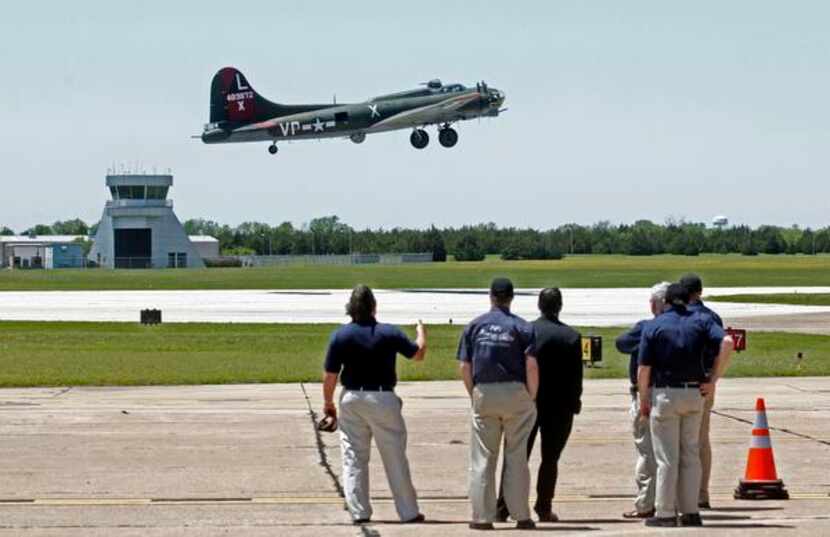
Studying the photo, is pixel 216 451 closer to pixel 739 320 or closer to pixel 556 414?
pixel 556 414

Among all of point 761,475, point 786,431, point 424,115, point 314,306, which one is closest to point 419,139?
point 424,115

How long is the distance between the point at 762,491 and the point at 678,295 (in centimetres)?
225

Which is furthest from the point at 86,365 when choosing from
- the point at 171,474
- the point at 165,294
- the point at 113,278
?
the point at 113,278

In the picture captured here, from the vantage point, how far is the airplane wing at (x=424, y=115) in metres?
91.4

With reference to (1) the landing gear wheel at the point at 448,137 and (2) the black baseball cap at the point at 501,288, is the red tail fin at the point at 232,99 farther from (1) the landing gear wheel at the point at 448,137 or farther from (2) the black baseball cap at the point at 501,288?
(2) the black baseball cap at the point at 501,288

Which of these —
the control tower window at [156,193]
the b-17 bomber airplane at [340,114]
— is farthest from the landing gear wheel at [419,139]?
the control tower window at [156,193]

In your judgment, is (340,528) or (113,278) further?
(113,278)

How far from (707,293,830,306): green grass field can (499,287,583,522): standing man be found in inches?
2172

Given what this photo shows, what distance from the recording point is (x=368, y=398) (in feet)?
44.6

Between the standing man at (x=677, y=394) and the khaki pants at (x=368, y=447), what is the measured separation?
6.73ft

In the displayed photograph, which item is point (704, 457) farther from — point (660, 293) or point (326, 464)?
point (326, 464)

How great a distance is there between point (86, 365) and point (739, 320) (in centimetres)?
2791

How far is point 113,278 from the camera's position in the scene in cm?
12344

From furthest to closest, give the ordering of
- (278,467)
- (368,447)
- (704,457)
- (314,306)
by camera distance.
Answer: (314,306)
(278,467)
(704,457)
(368,447)
